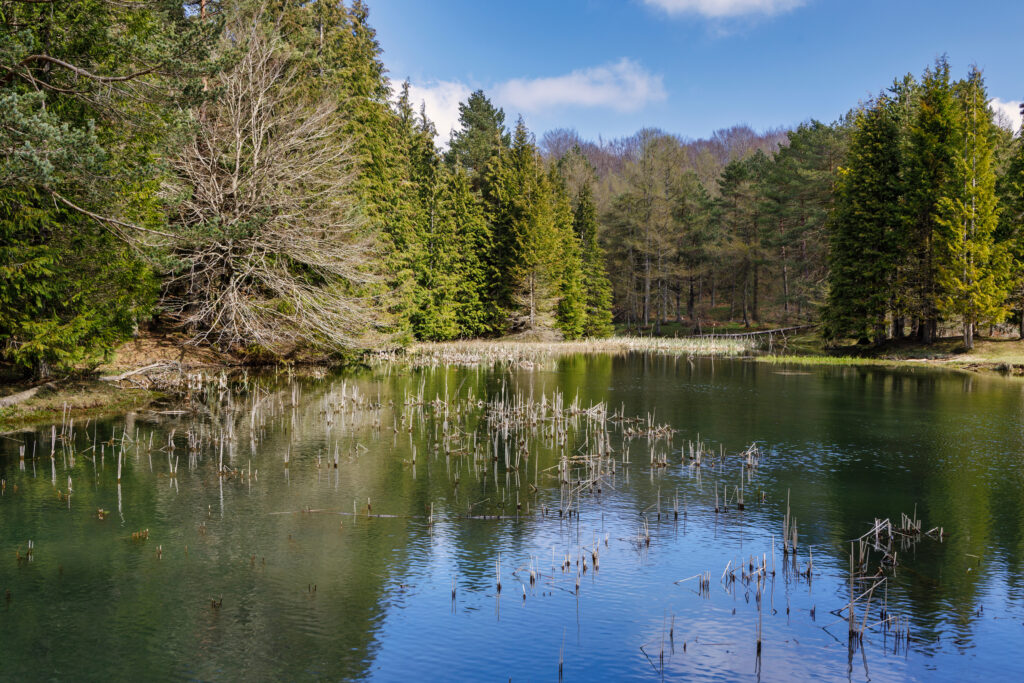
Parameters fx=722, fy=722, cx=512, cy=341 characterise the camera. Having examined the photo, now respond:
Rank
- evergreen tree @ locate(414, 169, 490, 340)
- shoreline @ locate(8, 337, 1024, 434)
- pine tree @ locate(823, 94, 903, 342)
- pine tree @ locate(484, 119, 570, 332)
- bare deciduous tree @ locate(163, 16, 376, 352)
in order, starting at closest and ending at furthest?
shoreline @ locate(8, 337, 1024, 434), bare deciduous tree @ locate(163, 16, 376, 352), pine tree @ locate(823, 94, 903, 342), evergreen tree @ locate(414, 169, 490, 340), pine tree @ locate(484, 119, 570, 332)

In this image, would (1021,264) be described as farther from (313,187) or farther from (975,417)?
(313,187)

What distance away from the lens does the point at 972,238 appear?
36125mm

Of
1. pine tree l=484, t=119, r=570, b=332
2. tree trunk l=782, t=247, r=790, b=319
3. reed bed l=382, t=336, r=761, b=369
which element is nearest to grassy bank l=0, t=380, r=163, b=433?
reed bed l=382, t=336, r=761, b=369

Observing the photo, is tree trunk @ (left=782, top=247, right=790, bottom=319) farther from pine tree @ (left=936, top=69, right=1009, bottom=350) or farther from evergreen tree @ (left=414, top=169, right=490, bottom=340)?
evergreen tree @ (left=414, top=169, right=490, bottom=340)

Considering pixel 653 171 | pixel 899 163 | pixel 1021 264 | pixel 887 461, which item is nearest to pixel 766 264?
pixel 653 171

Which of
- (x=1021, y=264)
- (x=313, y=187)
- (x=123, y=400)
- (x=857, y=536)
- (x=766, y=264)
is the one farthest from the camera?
(x=766, y=264)

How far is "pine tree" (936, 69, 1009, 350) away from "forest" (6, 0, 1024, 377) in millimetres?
138

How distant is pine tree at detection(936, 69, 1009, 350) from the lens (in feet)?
116

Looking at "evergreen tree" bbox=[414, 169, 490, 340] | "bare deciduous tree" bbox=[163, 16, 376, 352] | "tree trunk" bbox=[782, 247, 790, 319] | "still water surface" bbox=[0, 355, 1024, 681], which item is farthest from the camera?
"tree trunk" bbox=[782, 247, 790, 319]

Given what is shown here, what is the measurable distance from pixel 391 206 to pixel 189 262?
1623cm

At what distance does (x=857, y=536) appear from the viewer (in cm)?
1050

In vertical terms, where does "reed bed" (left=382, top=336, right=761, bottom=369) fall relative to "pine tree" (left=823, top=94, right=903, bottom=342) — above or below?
below

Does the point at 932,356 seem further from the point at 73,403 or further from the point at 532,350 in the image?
the point at 73,403

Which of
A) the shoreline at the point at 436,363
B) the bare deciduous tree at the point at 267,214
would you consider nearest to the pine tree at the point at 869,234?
the shoreline at the point at 436,363
